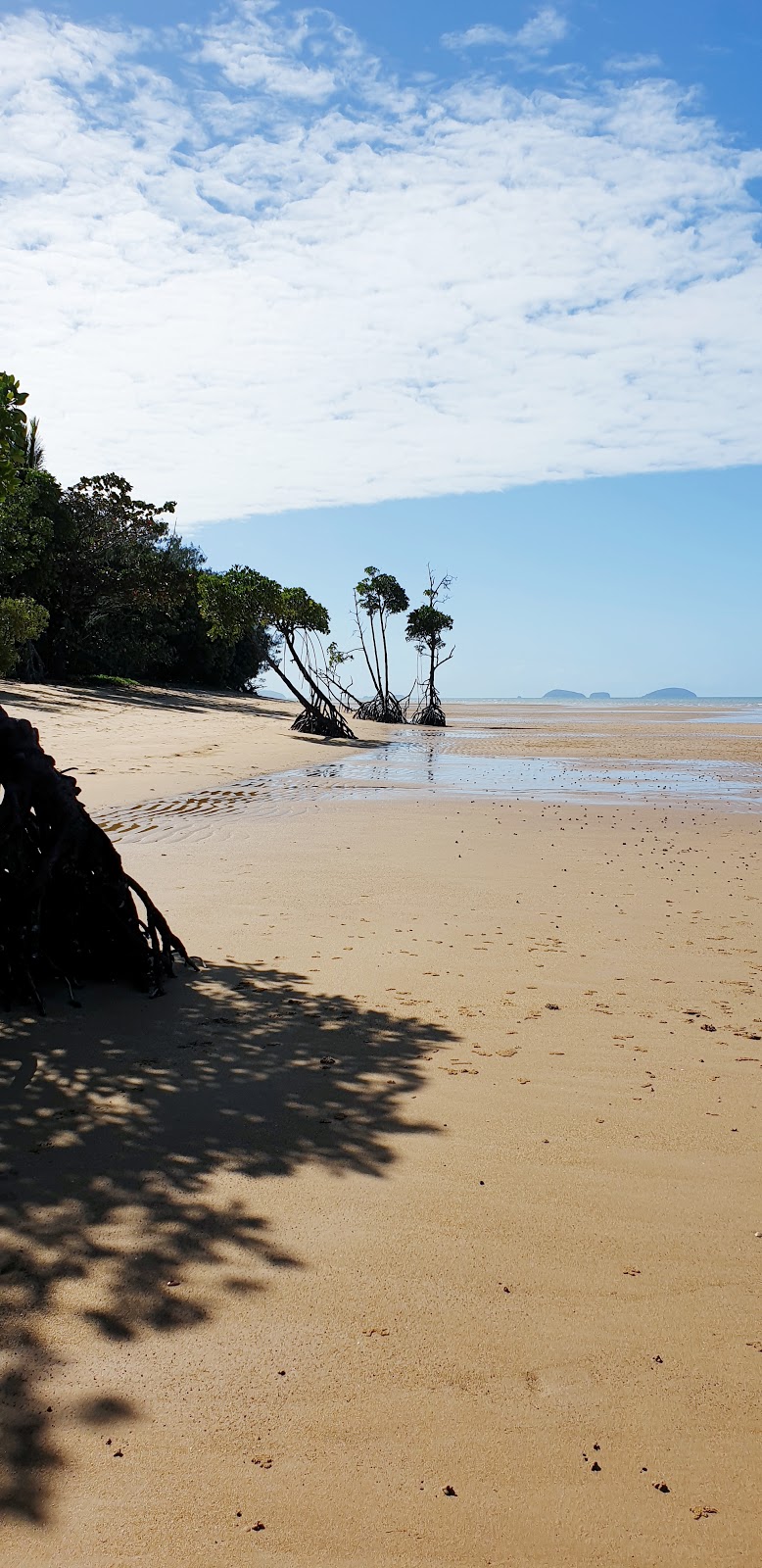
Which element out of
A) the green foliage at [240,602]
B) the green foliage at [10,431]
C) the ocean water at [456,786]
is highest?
the green foliage at [240,602]

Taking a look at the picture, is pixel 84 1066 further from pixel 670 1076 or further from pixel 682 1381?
pixel 682 1381

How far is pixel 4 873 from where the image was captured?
6.62m

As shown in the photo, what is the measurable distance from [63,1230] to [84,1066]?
166 centimetres

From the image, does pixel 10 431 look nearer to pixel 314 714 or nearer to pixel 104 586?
pixel 314 714

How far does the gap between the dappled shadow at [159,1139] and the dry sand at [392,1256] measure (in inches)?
0.7

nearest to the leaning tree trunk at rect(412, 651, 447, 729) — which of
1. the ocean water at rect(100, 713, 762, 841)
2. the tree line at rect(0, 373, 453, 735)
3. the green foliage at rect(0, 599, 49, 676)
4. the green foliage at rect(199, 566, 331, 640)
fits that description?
the tree line at rect(0, 373, 453, 735)

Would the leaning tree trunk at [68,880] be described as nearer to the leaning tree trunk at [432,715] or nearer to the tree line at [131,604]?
the tree line at [131,604]

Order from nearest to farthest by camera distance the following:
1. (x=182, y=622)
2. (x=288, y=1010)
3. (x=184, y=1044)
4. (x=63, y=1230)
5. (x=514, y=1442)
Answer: (x=514, y=1442) < (x=63, y=1230) < (x=184, y=1044) < (x=288, y=1010) < (x=182, y=622)

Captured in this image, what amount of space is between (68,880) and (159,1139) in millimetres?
2489

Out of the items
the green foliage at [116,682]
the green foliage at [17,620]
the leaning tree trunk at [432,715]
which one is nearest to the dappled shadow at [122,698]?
the green foliage at [116,682]

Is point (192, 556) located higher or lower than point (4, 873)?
higher

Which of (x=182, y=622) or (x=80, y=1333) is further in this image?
(x=182, y=622)

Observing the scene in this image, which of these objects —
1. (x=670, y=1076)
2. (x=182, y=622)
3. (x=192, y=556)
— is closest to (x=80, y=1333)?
(x=670, y=1076)

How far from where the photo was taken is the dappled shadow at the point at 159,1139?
3.46m
